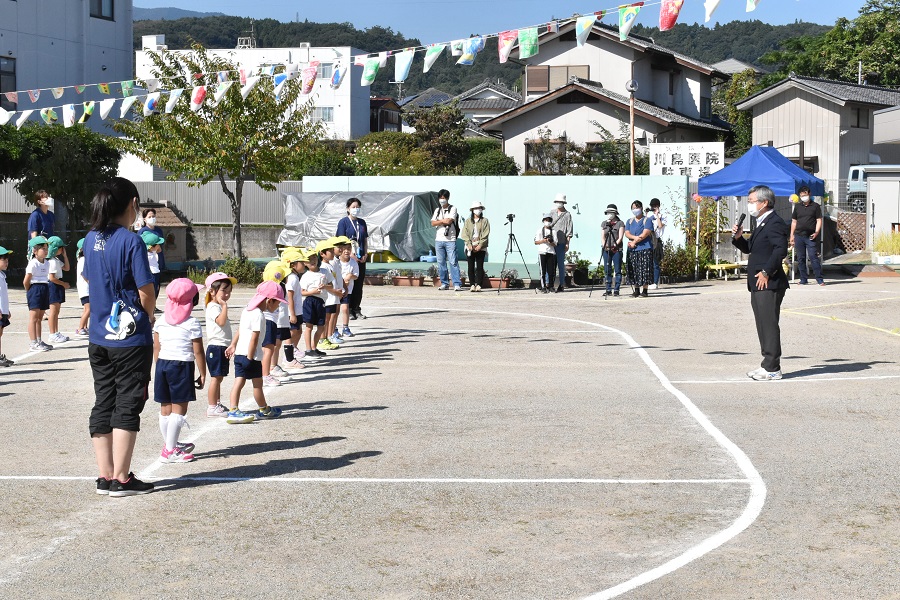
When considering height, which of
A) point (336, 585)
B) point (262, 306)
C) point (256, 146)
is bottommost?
point (336, 585)

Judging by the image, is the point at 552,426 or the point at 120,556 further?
the point at 552,426

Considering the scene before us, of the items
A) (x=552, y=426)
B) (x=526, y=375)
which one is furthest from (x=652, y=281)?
(x=552, y=426)

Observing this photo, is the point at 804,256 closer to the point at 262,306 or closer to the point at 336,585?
the point at 262,306

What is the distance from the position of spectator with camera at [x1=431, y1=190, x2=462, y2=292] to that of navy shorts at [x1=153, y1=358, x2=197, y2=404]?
48.3ft

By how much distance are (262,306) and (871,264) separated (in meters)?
20.9

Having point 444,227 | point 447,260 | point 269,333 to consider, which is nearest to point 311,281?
point 269,333

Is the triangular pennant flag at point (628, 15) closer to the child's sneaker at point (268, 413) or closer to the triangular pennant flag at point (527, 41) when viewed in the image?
the triangular pennant flag at point (527, 41)

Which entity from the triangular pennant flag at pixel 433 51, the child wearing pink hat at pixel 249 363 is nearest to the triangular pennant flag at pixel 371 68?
the triangular pennant flag at pixel 433 51

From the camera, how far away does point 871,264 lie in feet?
90.1

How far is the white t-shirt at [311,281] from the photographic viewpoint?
1338 cm

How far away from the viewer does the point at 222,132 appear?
2611 cm

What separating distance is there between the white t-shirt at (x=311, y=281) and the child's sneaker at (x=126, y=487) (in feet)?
20.0

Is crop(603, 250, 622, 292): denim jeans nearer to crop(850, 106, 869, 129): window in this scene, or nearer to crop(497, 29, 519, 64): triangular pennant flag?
crop(497, 29, 519, 64): triangular pennant flag

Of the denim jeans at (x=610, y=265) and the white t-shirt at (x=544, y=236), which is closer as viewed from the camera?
the denim jeans at (x=610, y=265)
